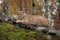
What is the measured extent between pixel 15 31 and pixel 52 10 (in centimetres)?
282

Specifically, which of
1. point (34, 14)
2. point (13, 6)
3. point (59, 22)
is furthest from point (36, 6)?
point (59, 22)

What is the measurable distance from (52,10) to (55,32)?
2.47m

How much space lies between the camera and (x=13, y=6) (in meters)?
8.84

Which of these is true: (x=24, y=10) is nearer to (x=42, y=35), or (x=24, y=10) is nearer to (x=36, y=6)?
(x=36, y=6)

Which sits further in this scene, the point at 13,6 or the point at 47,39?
the point at 13,6

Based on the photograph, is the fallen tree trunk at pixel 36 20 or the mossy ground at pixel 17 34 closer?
the mossy ground at pixel 17 34

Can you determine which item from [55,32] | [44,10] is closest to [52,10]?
[44,10]

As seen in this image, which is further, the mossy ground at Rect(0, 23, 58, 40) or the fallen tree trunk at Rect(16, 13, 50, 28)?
the fallen tree trunk at Rect(16, 13, 50, 28)

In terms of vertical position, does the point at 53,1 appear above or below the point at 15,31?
above

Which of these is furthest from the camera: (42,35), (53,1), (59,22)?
(53,1)

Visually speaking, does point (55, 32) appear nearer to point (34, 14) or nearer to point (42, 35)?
point (42, 35)

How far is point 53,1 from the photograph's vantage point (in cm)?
847

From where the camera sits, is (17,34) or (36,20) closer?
Result: (17,34)

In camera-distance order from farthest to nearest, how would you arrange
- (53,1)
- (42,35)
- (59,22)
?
(53,1), (59,22), (42,35)
